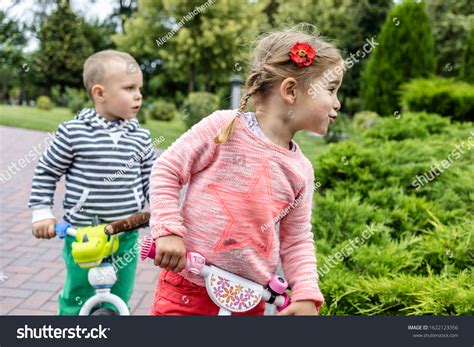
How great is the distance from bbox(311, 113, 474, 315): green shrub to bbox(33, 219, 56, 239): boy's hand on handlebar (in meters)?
1.29

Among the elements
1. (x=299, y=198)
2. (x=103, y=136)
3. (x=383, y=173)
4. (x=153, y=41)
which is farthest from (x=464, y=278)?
(x=153, y=41)

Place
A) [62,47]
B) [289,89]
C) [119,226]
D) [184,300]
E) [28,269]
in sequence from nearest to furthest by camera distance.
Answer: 1. [289,89]
2. [184,300]
3. [119,226]
4. [28,269]
5. [62,47]

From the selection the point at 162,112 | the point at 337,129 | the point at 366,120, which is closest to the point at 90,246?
the point at 337,129

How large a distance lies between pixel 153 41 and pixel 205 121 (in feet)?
66.4

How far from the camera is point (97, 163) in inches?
Result: 94.8

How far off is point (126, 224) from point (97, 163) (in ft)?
1.16

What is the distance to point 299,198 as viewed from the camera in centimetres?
177

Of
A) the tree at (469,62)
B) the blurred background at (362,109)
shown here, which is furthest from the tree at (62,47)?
the tree at (469,62)

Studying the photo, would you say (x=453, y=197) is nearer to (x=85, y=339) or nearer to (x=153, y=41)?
(x=85, y=339)

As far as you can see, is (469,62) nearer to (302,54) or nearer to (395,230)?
(395,230)

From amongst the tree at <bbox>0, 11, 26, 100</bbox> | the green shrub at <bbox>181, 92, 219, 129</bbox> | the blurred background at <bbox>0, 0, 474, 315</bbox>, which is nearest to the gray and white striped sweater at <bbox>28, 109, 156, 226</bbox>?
the blurred background at <bbox>0, 0, 474, 315</bbox>

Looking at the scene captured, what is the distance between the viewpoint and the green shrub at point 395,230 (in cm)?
234

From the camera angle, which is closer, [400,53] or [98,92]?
[98,92]

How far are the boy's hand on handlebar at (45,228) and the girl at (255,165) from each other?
33.7 inches
